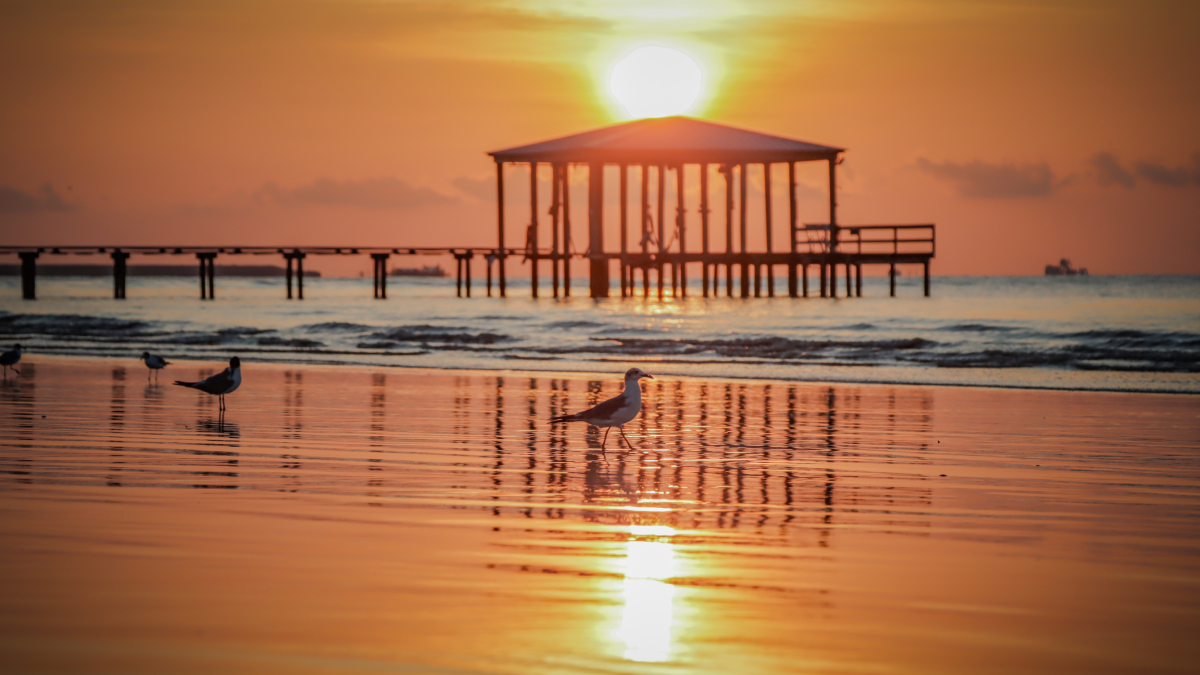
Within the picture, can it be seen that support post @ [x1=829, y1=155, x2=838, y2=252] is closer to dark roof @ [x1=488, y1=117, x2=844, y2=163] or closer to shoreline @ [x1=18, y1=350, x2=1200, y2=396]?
dark roof @ [x1=488, y1=117, x2=844, y2=163]

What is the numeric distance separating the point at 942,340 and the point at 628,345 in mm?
6489

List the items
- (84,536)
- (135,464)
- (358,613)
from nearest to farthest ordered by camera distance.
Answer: (358,613), (84,536), (135,464)

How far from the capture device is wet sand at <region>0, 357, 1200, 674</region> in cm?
343

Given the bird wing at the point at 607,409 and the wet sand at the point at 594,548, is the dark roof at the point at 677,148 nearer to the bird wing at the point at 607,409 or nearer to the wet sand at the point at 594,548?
the wet sand at the point at 594,548

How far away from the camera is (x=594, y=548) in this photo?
4785 mm

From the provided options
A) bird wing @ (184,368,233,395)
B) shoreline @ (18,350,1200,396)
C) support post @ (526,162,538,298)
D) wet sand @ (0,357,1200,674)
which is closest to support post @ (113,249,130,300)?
support post @ (526,162,538,298)

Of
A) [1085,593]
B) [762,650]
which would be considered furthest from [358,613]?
[1085,593]

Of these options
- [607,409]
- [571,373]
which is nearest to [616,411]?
[607,409]

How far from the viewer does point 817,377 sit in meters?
15.3

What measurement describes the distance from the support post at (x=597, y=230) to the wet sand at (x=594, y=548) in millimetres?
37381

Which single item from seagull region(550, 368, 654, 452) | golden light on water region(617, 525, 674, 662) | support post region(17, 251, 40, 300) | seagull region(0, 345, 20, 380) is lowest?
golden light on water region(617, 525, 674, 662)

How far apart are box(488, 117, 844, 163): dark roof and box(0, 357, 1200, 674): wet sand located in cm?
3533

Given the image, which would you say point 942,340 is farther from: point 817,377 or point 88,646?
point 88,646

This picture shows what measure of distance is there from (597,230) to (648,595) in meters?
44.9
